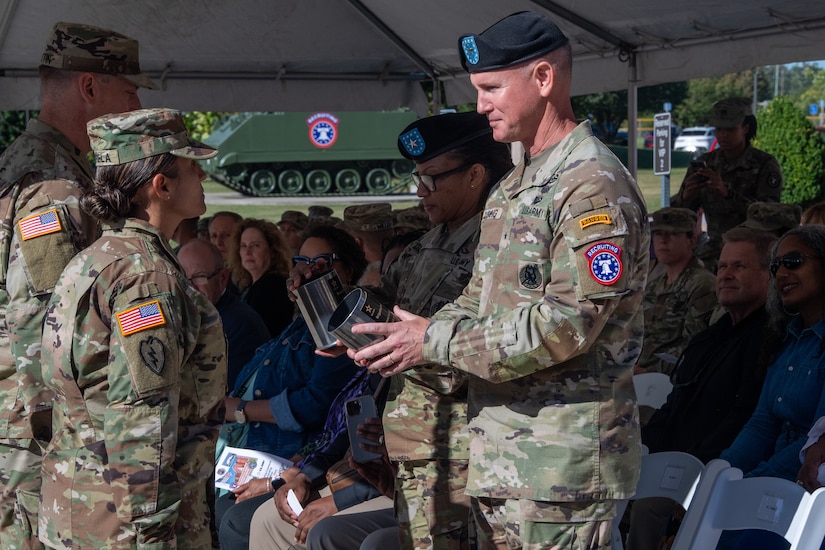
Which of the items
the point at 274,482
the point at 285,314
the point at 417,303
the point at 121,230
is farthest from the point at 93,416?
the point at 285,314

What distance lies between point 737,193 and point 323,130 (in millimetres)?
20163

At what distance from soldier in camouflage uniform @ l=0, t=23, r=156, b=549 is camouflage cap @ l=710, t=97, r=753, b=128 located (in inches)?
177

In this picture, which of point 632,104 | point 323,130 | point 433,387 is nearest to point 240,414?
point 433,387

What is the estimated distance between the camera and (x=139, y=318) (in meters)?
2.05

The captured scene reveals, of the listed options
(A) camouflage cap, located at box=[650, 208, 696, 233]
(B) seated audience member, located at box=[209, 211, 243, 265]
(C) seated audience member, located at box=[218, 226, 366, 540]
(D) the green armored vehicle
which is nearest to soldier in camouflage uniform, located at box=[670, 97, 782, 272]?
(A) camouflage cap, located at box=[650, 208, 696, 233]

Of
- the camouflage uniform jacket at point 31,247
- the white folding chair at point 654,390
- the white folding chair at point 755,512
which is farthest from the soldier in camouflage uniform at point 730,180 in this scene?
the camouflage uniform jacket at point 31,247

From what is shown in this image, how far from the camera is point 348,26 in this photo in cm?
619

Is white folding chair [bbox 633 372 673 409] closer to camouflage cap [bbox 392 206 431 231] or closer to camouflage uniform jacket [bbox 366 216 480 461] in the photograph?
camouflage uniform jacket [bbox 366 216 480 461]

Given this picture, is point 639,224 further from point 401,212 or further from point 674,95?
point 674,95

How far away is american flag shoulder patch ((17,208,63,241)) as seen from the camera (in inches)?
102

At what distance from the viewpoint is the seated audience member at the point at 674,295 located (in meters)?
4.69

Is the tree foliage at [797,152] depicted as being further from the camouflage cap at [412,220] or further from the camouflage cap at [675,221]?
A: the camouflage cap at [412,220]

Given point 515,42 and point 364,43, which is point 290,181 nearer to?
point 364,43

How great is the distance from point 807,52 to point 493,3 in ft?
5.48
